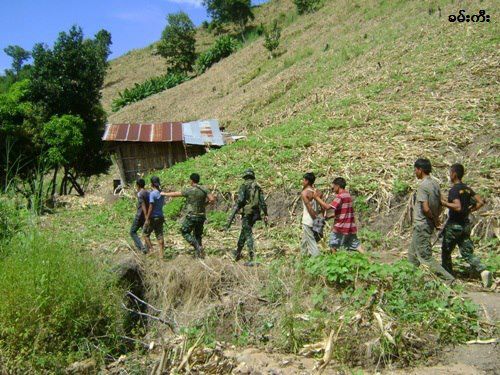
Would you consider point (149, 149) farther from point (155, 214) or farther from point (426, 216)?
point (426, 216)

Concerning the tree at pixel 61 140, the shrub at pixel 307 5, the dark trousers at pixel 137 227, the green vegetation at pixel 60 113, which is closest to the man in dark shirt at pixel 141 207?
the dark trousers at pixel 137 227

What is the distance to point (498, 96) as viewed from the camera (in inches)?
499

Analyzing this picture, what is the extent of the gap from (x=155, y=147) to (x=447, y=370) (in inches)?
593

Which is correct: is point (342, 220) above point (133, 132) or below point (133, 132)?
below

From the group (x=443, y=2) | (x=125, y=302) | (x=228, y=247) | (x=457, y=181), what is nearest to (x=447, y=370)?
(x=457, y=181)

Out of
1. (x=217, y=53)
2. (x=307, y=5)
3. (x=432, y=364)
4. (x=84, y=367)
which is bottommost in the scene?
(x=432, y=364)

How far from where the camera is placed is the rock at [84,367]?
5.32 metres

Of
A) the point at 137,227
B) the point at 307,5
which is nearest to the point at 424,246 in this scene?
the point at 137,227

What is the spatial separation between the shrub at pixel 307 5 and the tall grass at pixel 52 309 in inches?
1579

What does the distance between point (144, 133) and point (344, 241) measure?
41.4ft

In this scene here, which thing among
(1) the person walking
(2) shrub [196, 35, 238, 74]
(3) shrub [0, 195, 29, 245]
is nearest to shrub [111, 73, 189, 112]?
(2) shrub [196, 35, 238, 74]

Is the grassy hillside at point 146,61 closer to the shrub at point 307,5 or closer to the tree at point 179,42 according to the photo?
the shrub at point 307,5

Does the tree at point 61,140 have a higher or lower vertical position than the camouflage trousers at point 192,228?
higher

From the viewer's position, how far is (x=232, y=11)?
4794cm
